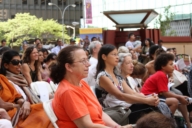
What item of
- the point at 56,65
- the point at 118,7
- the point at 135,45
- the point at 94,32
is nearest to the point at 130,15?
the point at 135,45

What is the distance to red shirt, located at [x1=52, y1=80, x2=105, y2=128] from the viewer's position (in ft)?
10.9

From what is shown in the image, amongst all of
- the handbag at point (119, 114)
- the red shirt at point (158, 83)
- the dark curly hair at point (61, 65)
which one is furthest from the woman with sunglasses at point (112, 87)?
the dark curly hair at point (61, 65)

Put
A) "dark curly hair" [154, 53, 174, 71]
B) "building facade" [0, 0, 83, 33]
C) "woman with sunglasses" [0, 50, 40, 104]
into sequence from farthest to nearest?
"building facade" [0, 0, 83, 33], "dark curly hair" [154, 53, 174, 71], "woman with sunglasses" [0, 50, 40, 104]

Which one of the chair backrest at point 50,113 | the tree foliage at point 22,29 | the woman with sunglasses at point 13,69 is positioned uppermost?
the tree foliage at point 22,29

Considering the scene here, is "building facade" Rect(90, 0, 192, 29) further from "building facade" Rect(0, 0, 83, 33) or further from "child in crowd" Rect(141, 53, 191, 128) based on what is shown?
"child in crowd" Rect(141, 53, 191, 128)

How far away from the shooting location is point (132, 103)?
518 cm

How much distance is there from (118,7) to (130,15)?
5532cm

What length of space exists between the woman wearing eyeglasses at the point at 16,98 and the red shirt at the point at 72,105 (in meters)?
0.15

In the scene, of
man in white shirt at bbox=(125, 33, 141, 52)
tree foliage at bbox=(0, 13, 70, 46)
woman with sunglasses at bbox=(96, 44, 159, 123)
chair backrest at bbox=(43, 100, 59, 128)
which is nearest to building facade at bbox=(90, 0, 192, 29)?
tree foliage at bbox=(0, 13, 70, 46)

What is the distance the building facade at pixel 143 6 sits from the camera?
55.8 m

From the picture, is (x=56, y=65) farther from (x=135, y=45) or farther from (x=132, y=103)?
(x=135, y=45)

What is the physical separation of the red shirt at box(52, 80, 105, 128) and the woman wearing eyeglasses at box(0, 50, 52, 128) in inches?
5.8

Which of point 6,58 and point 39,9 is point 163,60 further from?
point 39,9

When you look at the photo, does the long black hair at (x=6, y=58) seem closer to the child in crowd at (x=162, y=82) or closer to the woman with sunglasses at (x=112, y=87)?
the woman with sunglasses at (x=112, y=87)
